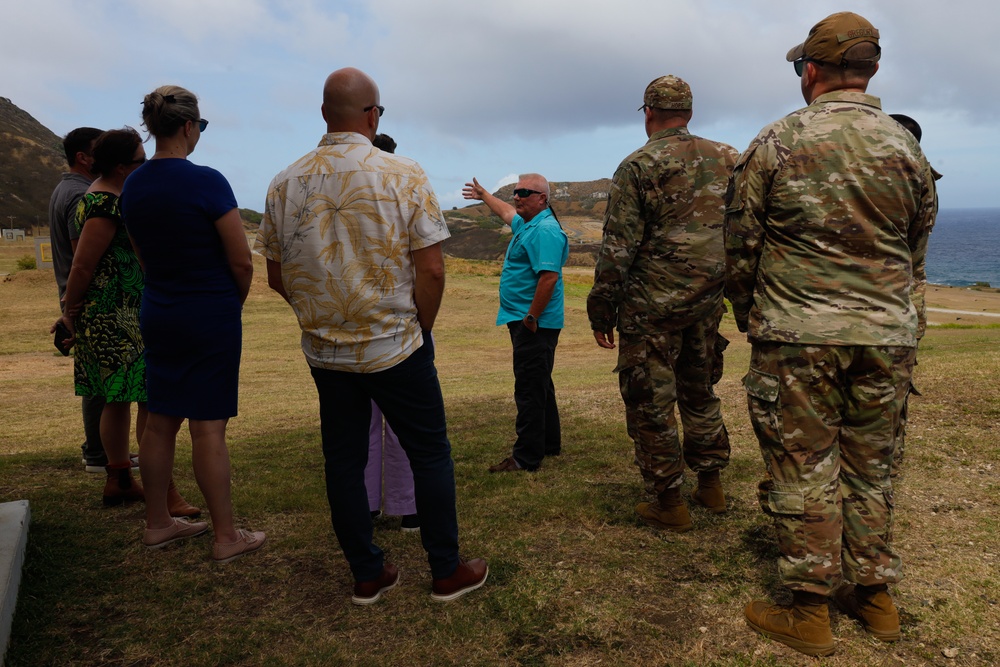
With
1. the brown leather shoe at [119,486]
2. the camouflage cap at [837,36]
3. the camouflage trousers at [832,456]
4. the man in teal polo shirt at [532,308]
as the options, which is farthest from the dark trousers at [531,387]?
the camouflage cap at [837,36]

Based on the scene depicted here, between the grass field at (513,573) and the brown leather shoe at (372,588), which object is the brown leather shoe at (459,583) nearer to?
the grass field at (513,573)

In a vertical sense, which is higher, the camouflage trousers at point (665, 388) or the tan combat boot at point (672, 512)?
the camouflage trousers at point (665, 388)

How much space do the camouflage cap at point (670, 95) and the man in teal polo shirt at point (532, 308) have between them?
4.13 feet

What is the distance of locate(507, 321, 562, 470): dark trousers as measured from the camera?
4902mm

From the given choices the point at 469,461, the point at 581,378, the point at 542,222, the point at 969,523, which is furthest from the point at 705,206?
the point at 581,378

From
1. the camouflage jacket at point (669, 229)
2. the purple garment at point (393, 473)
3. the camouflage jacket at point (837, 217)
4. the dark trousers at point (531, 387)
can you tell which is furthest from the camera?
the dark trousers at point (531, 387)

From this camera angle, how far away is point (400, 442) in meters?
3.01

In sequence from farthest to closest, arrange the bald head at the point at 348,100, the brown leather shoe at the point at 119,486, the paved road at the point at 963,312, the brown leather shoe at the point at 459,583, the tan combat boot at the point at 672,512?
the paved road at the point at 963,312 < the brown leather shoe at the point at 119,486 < the tan combat boot at the point at 672,512 < the brown leather shoe at the point at 459,583 < the bald head at the point at 348,100

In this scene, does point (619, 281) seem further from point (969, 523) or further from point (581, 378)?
point (581, 378)

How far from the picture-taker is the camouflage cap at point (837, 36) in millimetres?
2684

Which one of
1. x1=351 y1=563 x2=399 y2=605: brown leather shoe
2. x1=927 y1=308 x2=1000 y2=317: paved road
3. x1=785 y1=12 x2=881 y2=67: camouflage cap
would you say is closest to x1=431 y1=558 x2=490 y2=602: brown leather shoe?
x1=351 y1=563 x2=399 y2=605: brown leather shoe

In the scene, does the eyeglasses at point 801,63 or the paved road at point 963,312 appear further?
the paved road at point 963,312

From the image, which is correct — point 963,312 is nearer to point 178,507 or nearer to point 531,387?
point 531,387

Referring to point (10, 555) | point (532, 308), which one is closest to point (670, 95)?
point (532, 308)
